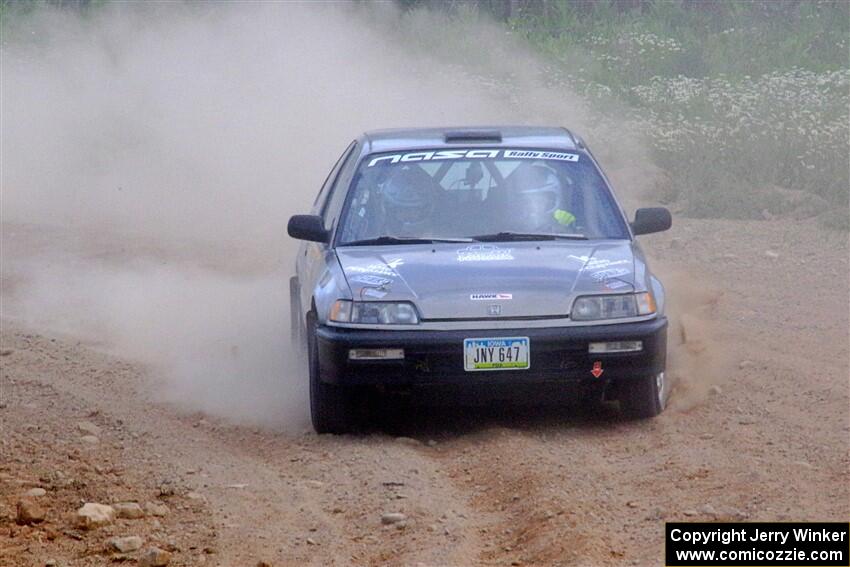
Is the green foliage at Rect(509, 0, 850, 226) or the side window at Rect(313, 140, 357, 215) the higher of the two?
the side window at Rect(313, 140, 357, 215)

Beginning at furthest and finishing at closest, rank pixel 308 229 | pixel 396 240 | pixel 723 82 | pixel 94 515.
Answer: pixel 723 82, pixel 308 229, pixel 396 240, pixel 94 515

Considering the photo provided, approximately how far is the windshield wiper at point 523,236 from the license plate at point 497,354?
0.95 metres

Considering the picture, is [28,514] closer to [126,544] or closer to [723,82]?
→ [126,544]

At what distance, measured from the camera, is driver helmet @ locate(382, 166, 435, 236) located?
820 centimetres

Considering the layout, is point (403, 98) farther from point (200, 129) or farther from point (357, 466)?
point (357, 466)

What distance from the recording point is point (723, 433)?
7.48 metres

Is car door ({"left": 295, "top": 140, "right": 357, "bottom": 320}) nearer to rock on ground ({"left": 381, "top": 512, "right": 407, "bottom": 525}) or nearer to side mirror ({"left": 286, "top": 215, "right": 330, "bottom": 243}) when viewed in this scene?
side mirror ({"left": 286, "top": 215, "right": 330, "bottom": 243})

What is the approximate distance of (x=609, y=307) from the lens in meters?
7.45

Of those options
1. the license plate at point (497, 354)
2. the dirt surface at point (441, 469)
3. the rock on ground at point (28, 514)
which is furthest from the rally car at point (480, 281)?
the rock on ground at point (28, 514)

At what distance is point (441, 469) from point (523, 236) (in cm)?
161

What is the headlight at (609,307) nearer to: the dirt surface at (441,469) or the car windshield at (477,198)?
the dirt surface at (441,469)

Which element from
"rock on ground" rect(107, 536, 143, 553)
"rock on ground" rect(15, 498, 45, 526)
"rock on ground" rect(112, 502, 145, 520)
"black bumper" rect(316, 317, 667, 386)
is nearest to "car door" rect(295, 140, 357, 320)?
"black bumper" rect(316, 317, 667, 386)

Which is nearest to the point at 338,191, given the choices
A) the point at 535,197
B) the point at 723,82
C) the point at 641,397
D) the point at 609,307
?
the point at 535,197

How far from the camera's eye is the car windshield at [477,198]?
8.19m
